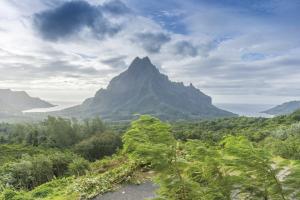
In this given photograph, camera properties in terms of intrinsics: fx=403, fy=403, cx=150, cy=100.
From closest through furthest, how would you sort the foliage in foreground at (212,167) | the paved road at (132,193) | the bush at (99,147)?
the foliage in foreground at (212,167) → the paved road at (132,193) → the bush at (99,147)

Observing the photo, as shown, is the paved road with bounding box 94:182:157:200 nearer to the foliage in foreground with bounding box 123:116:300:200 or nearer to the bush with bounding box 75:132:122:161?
the foliage in foreground with bounding box 123:116:300:200

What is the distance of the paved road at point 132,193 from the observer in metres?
13.1

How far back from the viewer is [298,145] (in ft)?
57.9

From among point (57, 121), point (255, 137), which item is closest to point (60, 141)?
point (57, 121)

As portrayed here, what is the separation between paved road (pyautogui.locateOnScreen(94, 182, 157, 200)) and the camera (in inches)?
516

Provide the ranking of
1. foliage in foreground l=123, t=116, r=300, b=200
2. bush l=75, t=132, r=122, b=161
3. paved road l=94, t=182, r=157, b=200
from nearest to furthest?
1. foliage in foreground l=123, t=116, r=300, b=200
2. paved road l=94, t=182, r=157, b=200
3. bush l=75, t=132, r=122, b=161

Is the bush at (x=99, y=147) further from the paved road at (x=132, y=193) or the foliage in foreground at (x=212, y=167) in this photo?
the foliage in foreground at (x=212, y=167)

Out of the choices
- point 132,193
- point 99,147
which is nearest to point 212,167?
point 132,193

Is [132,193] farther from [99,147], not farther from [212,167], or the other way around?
[99,147]

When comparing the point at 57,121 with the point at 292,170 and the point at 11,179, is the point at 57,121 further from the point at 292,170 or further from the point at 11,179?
the point at 292,170

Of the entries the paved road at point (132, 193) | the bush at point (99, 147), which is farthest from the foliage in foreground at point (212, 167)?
the bush at point (99, 147)

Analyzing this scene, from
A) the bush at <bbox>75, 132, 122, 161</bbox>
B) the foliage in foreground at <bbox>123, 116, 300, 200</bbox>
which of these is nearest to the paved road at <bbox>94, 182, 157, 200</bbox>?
the foliage in foreground at <bbox>123, 116, 300, 200</bbox>

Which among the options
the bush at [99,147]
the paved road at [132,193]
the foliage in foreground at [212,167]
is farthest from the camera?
the bush at [99,147]

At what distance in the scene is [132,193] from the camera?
13500 mm
